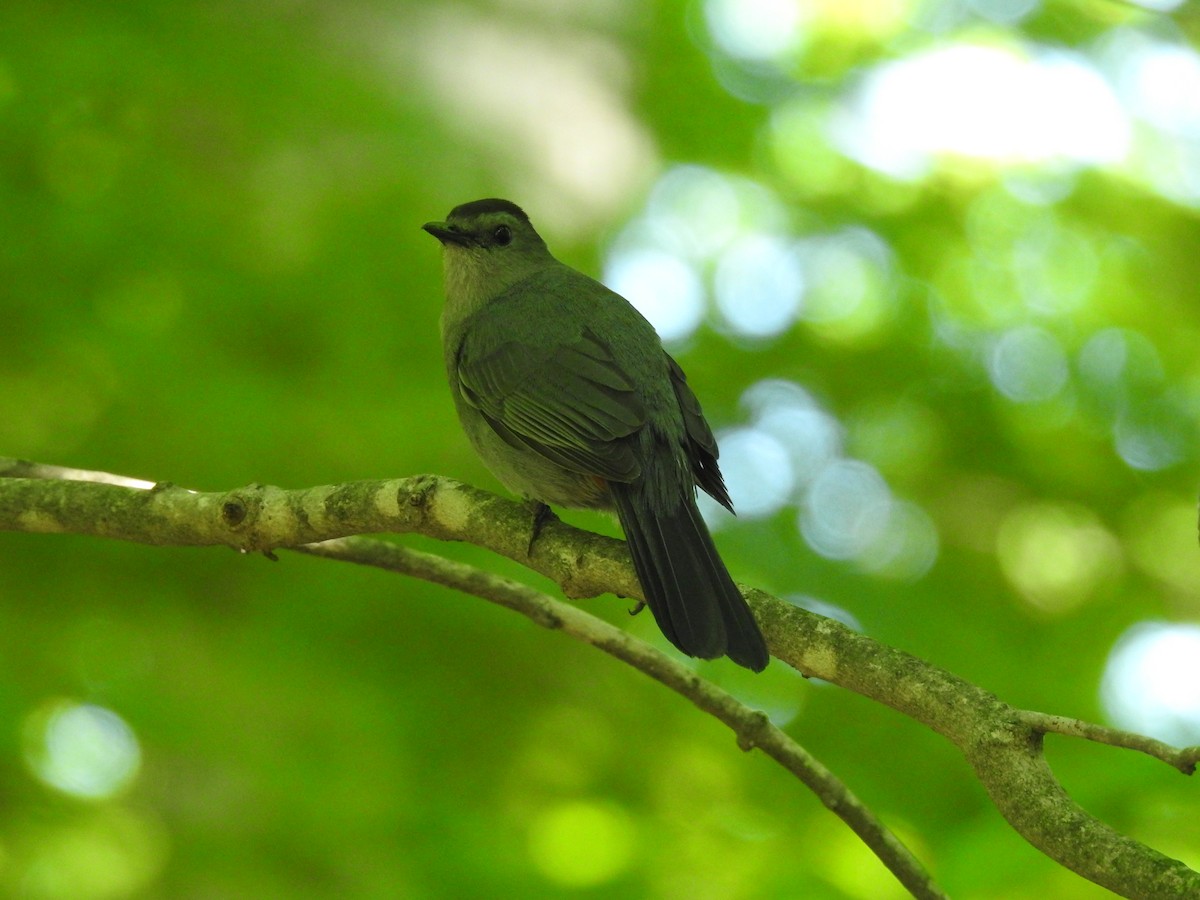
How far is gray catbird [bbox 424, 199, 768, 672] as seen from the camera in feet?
9.95

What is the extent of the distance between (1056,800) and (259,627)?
12.3 feet

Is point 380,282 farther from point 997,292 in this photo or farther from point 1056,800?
point 1056,800

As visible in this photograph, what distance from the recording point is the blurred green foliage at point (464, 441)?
4727 millimetres

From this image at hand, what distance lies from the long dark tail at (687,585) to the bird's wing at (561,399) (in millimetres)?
141

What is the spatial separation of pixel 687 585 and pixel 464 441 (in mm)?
2827

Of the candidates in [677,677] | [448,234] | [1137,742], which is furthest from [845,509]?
[1137,742]

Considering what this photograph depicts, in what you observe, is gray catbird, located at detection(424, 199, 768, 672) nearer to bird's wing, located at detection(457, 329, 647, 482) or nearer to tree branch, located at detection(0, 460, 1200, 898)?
bird's wing, located at detection(457, 329, 647, 482)

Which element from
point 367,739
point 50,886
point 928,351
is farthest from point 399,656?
point 928,351

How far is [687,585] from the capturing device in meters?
3.02

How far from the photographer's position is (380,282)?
6020mm

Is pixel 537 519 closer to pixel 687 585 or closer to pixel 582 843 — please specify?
pixel 687 585

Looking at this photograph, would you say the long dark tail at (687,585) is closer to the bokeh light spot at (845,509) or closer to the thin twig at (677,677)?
the thin twig at (677,677)

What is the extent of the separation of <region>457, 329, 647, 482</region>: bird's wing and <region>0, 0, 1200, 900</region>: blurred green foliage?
161cm

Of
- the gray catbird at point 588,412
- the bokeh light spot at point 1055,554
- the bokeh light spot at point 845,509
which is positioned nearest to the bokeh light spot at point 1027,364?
the bokeh light spot at point 1055,554
